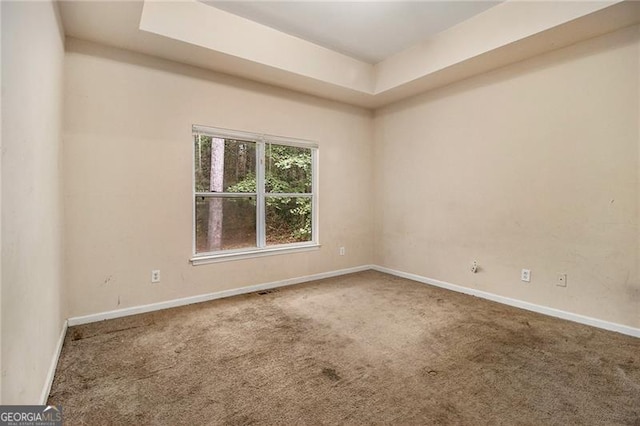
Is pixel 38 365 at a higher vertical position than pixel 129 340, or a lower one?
higher

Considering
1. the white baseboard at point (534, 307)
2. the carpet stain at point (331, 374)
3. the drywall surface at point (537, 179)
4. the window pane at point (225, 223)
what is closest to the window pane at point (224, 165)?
the window pane at point (225, 223)

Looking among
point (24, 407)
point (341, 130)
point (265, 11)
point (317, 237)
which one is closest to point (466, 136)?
point (341, 130)

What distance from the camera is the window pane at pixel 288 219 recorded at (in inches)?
162

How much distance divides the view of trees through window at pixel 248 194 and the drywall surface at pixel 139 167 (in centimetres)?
19

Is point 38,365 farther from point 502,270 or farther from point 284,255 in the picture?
point 502,270

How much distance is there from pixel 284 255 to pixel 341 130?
199 cm

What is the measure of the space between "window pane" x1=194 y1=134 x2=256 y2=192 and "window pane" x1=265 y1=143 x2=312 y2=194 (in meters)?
0.22

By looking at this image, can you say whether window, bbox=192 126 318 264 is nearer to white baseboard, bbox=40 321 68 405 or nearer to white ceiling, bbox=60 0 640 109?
white ceiling, bbox=60 0 640 109

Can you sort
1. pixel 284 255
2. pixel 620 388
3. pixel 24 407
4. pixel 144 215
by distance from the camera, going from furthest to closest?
pixel 284 255
pixel 144 215
pixel 620 388
pixel 24 407

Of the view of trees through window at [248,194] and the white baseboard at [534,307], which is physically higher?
the view of trees through window at [248,194]

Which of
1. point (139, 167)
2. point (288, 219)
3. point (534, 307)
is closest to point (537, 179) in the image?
point (534, 307)

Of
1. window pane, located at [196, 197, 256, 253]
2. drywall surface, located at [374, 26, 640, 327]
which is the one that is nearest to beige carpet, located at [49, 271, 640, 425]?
drywall surface, located at [374, 26, 640, 327]

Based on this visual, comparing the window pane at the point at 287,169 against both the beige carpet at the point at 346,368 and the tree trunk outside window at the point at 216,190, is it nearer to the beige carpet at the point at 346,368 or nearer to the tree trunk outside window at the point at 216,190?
the tree trunk outside window at the point at 216,190

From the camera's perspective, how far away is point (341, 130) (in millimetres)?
4664
